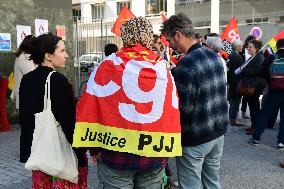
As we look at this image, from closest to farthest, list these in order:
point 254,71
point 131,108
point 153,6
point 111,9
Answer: point 131,108 < point 254,71 < point 153,6 < point 111,9

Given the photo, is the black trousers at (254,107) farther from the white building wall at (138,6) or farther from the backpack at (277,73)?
the white building wall at (138,6)

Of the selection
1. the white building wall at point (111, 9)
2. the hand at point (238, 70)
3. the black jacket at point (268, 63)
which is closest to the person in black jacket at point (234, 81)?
the hand at point (238, 70)

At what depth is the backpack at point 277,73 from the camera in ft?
21.1

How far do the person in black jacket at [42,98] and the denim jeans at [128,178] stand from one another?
401 millimetres

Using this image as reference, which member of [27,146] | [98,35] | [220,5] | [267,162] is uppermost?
[220,5]

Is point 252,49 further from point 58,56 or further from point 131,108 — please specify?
point 131,108

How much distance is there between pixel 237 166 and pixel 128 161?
12.3 feet

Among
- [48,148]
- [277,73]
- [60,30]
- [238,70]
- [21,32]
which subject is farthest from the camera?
[60,30]

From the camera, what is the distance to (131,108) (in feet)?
7.73

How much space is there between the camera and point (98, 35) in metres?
13.0

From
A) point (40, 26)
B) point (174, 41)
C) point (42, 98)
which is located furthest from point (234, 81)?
point (42, 98)

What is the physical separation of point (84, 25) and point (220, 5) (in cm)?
2002

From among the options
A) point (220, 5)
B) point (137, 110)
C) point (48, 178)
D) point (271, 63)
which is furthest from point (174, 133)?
point (220, 5)

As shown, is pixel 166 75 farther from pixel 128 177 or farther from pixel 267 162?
pixel 267 162
